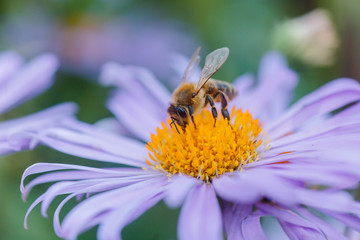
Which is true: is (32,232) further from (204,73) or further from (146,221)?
(204,73)

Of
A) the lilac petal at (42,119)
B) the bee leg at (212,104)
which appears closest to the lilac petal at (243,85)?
the bee leg at (212,104)

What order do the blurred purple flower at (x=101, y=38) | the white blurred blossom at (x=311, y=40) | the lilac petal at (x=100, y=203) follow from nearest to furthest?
the lilac petal at (x=100, y=203) → the white blurred blossom at (x=311, y=40) → the blurred purple flower at (x=101, y=38)

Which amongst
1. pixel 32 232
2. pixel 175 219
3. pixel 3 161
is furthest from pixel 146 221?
pixel 3 161

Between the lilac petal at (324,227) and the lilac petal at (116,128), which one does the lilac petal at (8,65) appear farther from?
the lilac petal at (324,227)

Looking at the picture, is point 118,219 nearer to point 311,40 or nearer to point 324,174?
point 324,174

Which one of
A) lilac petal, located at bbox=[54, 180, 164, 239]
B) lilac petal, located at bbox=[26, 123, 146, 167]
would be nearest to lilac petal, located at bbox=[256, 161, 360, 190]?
lilac petal, located at bbox=[54, 180, 164, 239]

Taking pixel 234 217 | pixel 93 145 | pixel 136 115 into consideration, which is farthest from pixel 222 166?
pixel 136 115

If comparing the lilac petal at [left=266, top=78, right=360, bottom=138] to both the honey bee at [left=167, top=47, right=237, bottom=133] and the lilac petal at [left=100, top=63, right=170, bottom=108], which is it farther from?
the lilac petal at [left=100, top=63, right=170, bottom=108]
